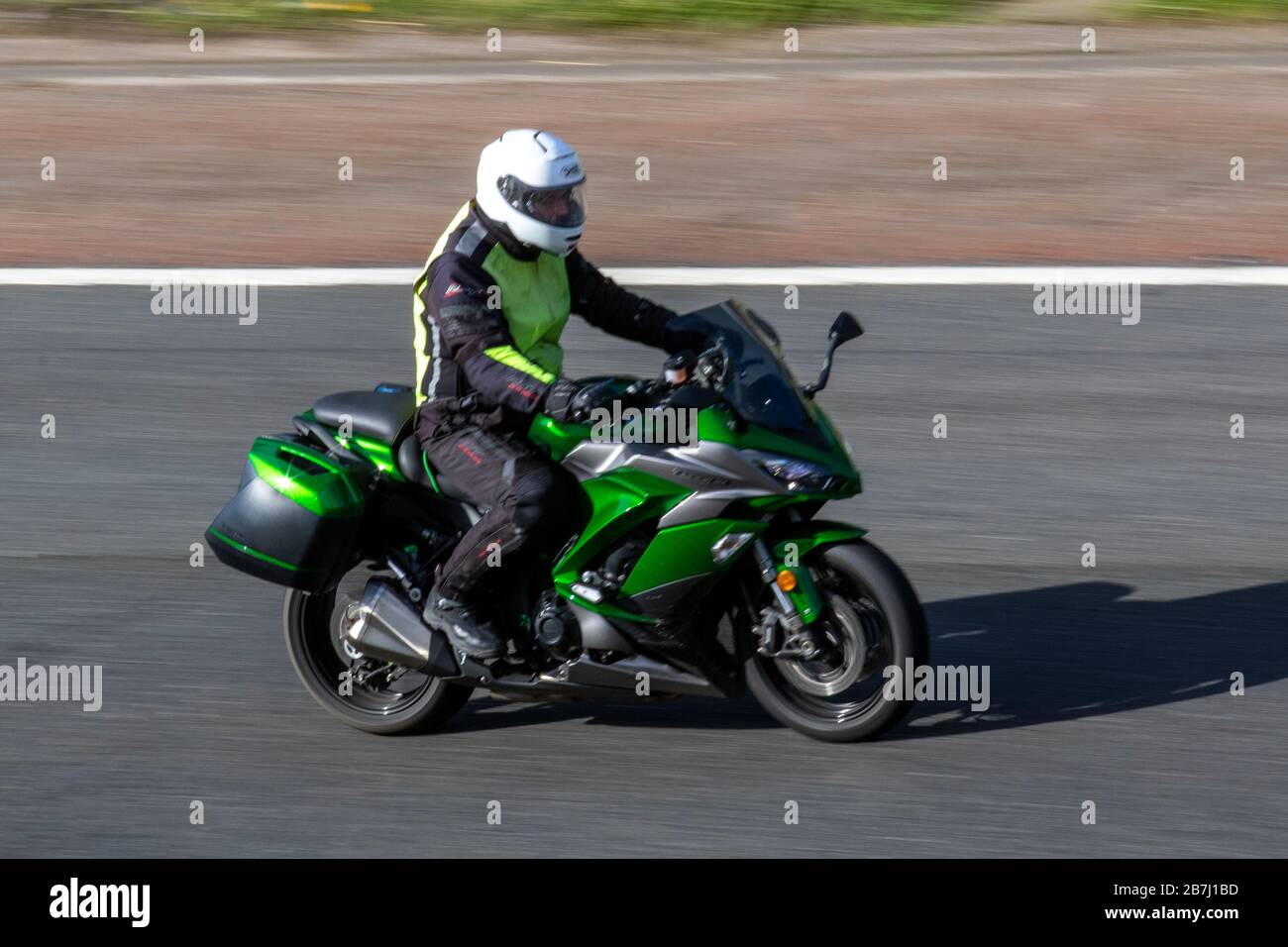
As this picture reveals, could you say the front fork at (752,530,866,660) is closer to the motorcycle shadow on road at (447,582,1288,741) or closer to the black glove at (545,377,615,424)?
the motorcycle shadow on road at (447,582,1288,741)

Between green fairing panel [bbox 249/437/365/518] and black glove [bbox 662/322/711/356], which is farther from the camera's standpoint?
black glove [bbox 662/322/711/356]

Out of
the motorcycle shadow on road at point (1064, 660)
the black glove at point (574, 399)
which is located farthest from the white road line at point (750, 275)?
the black glove at point (574, 399)

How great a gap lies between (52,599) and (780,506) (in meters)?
3.25

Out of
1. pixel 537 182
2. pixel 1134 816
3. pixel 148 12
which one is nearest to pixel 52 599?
pixel 537 182

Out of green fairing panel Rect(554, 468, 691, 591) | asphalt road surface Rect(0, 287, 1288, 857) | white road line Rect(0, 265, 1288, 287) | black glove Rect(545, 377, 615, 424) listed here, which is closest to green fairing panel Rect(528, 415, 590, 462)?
green fairing panel Rect(554, 468, 691, 591)

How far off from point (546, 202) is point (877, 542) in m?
2.63

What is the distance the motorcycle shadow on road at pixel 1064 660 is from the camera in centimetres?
604

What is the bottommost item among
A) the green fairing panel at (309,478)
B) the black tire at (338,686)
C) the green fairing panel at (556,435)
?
the black tire at (338,686)

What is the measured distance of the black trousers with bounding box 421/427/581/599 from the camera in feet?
18.3

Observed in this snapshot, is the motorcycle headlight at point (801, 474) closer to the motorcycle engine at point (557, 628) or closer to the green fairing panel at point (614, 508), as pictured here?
the green fairing panel at point (614, 508)

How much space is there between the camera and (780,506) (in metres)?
5.50

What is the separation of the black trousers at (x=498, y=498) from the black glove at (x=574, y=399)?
270 mm

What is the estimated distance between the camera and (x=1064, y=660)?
6.40 metres

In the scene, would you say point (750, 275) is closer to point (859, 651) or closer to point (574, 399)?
point (859, 651)
